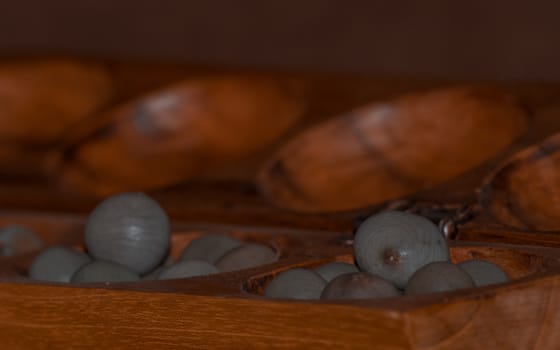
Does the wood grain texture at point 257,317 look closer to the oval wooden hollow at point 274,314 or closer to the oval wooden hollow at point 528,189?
the oval wooden hollow at point 274,314

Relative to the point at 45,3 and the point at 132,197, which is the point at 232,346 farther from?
the point at 45,3

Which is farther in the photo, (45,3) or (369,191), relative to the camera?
(45,3)

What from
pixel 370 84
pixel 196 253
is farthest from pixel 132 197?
pixel 370 84

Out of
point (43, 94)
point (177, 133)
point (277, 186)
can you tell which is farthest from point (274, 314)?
point (43, 94)

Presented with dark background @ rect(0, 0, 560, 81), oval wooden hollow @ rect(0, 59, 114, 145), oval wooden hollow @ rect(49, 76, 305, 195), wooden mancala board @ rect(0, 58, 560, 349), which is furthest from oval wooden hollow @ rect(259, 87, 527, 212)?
oval wooden hollow @ rect(0, 59, 114, 145)

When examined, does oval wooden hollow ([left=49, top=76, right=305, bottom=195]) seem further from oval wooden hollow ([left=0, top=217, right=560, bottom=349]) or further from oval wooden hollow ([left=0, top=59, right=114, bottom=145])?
oval wooden hollow ([left=0, top=217, right=560, bottom=349])

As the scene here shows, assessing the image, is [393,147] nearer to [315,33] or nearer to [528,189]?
[528,189]
